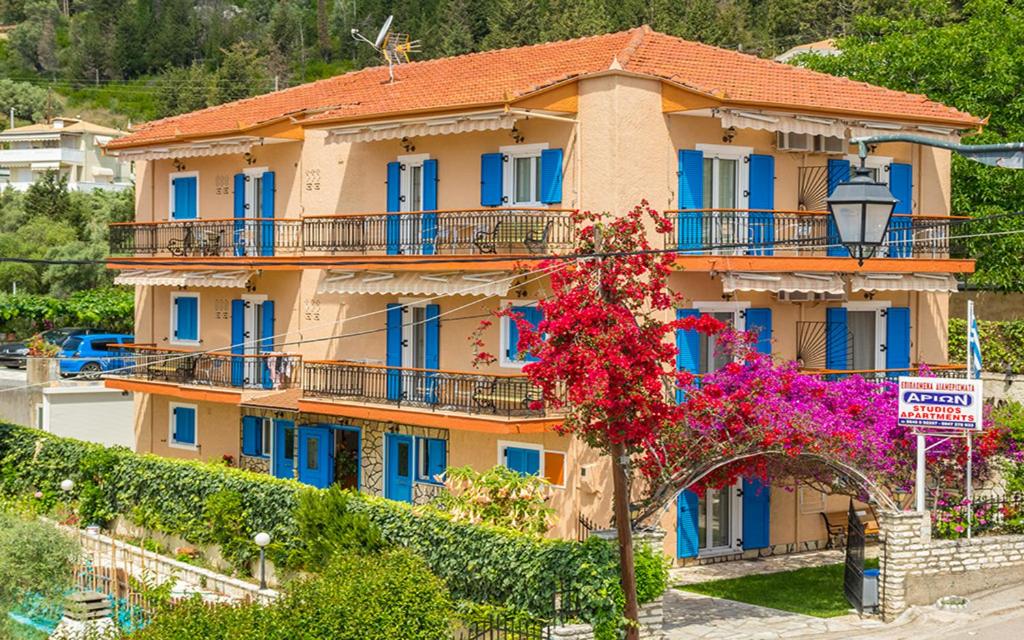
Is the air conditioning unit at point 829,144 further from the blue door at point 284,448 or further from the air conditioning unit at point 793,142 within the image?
the blue door at point 284,448

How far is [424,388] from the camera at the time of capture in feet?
103

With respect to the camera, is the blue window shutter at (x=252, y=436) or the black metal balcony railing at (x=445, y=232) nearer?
the black metal balcony railing at (x=445, y=232)

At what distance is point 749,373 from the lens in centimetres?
2666

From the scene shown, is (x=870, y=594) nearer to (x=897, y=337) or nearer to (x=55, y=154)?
(x=897, y=337)

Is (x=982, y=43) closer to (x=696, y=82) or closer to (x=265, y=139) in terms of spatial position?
(x=696, y=82)

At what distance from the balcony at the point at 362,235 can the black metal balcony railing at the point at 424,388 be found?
8.63ft

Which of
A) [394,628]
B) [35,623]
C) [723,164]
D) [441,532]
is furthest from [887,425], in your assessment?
[35,623]

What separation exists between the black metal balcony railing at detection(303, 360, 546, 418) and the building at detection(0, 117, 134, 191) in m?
81.5

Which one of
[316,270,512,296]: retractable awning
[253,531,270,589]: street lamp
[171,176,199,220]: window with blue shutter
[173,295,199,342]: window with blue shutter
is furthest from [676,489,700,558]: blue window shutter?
[171,176,199,220]: window with blue shutter

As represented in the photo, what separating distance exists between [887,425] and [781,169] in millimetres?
7008

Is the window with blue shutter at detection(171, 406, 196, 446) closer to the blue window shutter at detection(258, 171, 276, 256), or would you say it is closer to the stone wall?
the blue window shutter at detection(258, 171, 276, 256)

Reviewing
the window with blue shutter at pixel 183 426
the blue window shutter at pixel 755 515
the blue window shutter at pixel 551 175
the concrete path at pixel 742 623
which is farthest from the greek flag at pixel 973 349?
the window with blue shutter at pixel 183 426

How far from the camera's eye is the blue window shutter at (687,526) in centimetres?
2984

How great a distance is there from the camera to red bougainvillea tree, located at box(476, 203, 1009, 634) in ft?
68.7
